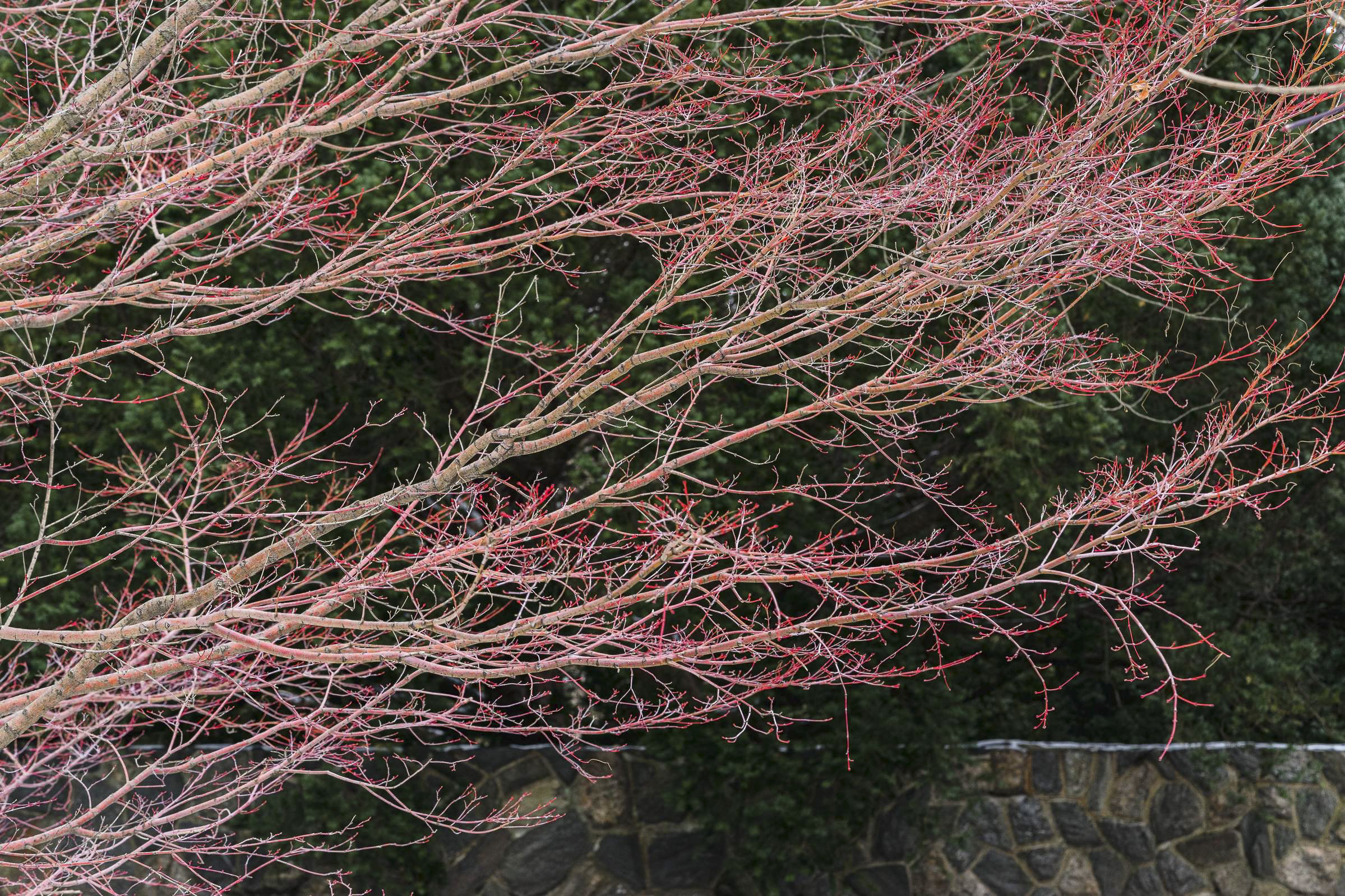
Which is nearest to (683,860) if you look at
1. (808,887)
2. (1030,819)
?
(808,887)

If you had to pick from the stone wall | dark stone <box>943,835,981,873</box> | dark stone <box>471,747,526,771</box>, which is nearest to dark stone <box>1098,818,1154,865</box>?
the stone wall

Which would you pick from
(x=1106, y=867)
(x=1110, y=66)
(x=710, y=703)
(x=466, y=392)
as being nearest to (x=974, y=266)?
(x=1110, y=66)

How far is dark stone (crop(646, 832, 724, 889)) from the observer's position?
7879 mm

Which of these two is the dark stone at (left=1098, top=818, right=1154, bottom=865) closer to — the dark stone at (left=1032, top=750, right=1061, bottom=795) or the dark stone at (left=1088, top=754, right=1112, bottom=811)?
the dark stone at (left=1088, top=754, right=1112, bottom=811)

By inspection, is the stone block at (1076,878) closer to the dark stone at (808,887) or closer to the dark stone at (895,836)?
the dark stone at (895,836)

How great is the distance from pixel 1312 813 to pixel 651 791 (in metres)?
4.13

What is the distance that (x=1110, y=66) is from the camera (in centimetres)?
457

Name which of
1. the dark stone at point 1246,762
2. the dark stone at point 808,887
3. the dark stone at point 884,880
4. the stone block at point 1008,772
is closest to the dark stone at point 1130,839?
the stone block at point 1008,772

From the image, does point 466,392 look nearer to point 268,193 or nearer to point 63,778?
point 268,193

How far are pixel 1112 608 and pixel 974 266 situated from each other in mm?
5795

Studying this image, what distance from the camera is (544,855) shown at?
7.77 meters

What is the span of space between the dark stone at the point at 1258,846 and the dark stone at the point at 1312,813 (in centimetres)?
24

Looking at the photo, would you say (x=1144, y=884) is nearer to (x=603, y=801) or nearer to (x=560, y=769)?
(x=603, y=801)

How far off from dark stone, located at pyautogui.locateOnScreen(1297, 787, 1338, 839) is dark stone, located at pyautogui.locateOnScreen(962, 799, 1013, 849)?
6.09ft
